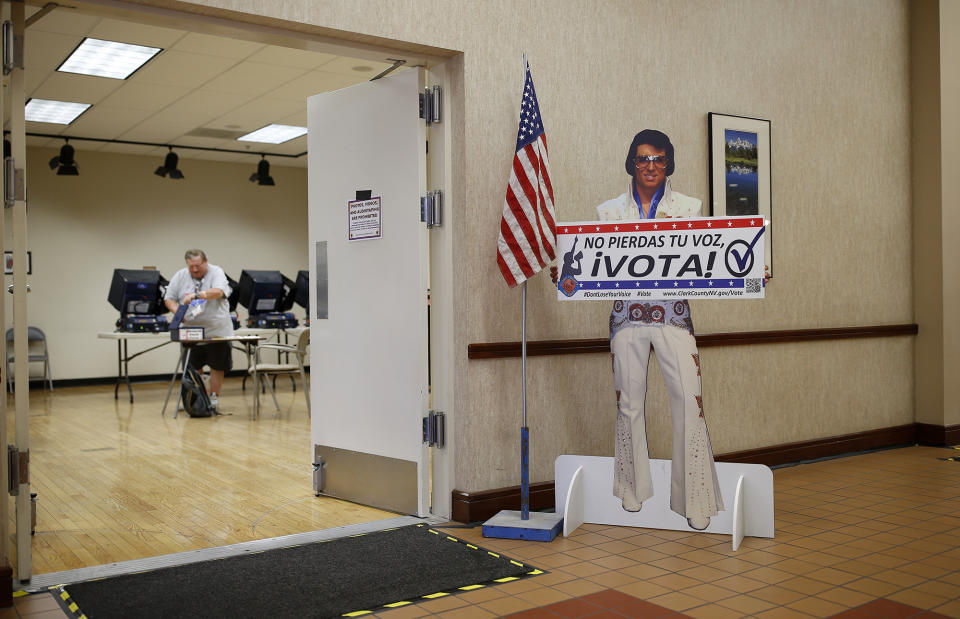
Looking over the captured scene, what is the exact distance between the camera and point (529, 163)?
370 cm

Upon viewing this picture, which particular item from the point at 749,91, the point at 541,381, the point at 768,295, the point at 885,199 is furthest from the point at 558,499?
the point at 885,199

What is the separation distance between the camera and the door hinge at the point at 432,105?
13.1 feet

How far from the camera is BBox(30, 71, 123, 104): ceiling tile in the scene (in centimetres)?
781

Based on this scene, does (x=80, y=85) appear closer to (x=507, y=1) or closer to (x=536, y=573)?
(x=507, y=1)

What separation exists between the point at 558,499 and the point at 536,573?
0.72m

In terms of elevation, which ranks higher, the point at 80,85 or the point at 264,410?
the point at 80,85

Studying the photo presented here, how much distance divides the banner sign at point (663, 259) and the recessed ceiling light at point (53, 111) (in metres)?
7.21

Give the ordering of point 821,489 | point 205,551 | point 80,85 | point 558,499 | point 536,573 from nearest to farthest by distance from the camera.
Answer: point 536,573 → point 205,551 → point 558,499 → point 821,489 → point 80,85

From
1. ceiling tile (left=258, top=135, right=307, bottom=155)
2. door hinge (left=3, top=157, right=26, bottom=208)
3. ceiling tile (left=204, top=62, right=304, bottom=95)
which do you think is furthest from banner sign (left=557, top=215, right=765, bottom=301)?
ceiling tile (left=258, top=135, right=307, bottom=155)

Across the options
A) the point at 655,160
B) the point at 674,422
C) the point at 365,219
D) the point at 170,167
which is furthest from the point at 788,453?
the point at 170,167

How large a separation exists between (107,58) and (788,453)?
6356 millimetres

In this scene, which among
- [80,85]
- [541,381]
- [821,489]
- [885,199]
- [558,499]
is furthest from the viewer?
[80,85]

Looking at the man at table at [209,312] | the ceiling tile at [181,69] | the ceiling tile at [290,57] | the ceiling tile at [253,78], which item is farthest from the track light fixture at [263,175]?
the ceiling tile at [290,57]

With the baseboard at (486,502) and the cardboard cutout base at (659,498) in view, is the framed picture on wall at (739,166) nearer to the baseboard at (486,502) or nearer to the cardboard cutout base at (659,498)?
the cardboard cutout base at (659,498)
